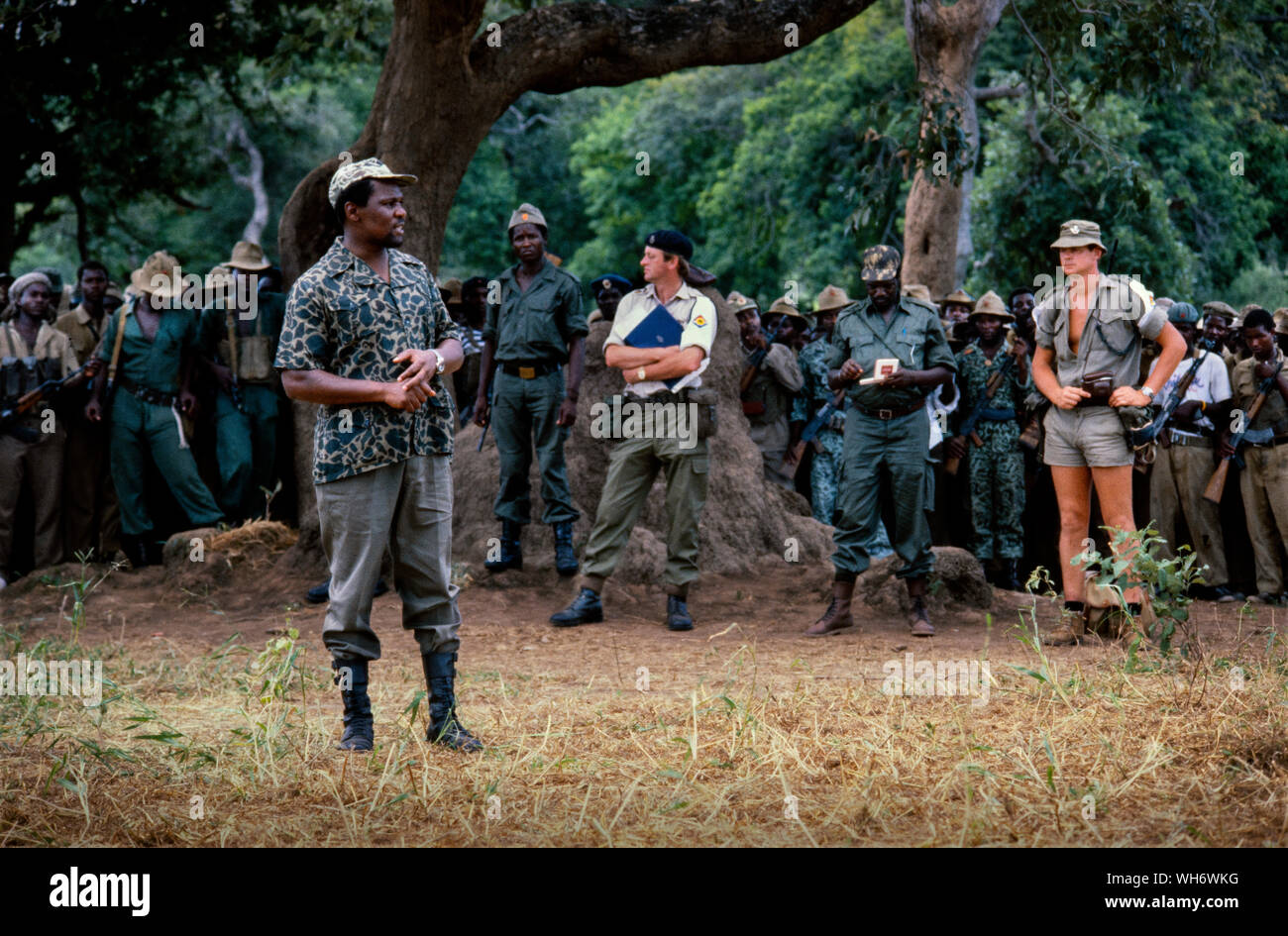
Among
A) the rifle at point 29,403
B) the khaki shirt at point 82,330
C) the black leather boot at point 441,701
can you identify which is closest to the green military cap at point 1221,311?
the black leather boot at point 441,701

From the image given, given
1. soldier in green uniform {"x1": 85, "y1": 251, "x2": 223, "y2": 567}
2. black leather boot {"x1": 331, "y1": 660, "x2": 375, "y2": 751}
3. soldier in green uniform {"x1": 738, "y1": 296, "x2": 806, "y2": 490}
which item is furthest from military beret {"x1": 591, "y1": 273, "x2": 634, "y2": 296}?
black leather boot {"x1": 331, "y1": 660, "x2": 375, "y2": 751}

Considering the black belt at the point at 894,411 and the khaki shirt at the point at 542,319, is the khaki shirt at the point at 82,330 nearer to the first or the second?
the khaki shirt at the point at 542,319

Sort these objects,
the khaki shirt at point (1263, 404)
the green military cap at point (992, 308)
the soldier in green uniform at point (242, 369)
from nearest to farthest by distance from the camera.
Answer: the khaki shirt at point (1263, 404) < the soldier in green uniform at point (242, 369) < the green military cap at point (992, 308)

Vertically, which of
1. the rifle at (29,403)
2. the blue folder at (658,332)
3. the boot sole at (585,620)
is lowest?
the boot sole at (585,620)

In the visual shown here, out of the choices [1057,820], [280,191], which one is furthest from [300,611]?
[280,191]

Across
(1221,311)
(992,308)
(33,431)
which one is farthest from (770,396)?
(33,431)

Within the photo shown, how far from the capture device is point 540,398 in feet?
28.6

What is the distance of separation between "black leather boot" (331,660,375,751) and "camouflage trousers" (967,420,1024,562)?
6.25 metres

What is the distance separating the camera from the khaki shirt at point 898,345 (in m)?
7.77

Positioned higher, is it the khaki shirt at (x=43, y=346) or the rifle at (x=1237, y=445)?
the khaki shirt at (x=43, y=346)

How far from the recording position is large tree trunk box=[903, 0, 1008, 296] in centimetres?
1226

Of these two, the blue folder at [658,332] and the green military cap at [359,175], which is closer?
the green military cap at [359,175]

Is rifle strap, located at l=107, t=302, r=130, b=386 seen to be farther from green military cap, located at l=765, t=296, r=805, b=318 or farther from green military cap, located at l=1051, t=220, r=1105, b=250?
green military cap, located at l=1051, t=220, r=1105, b=250

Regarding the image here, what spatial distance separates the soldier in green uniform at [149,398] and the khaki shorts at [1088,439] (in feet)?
19.6
